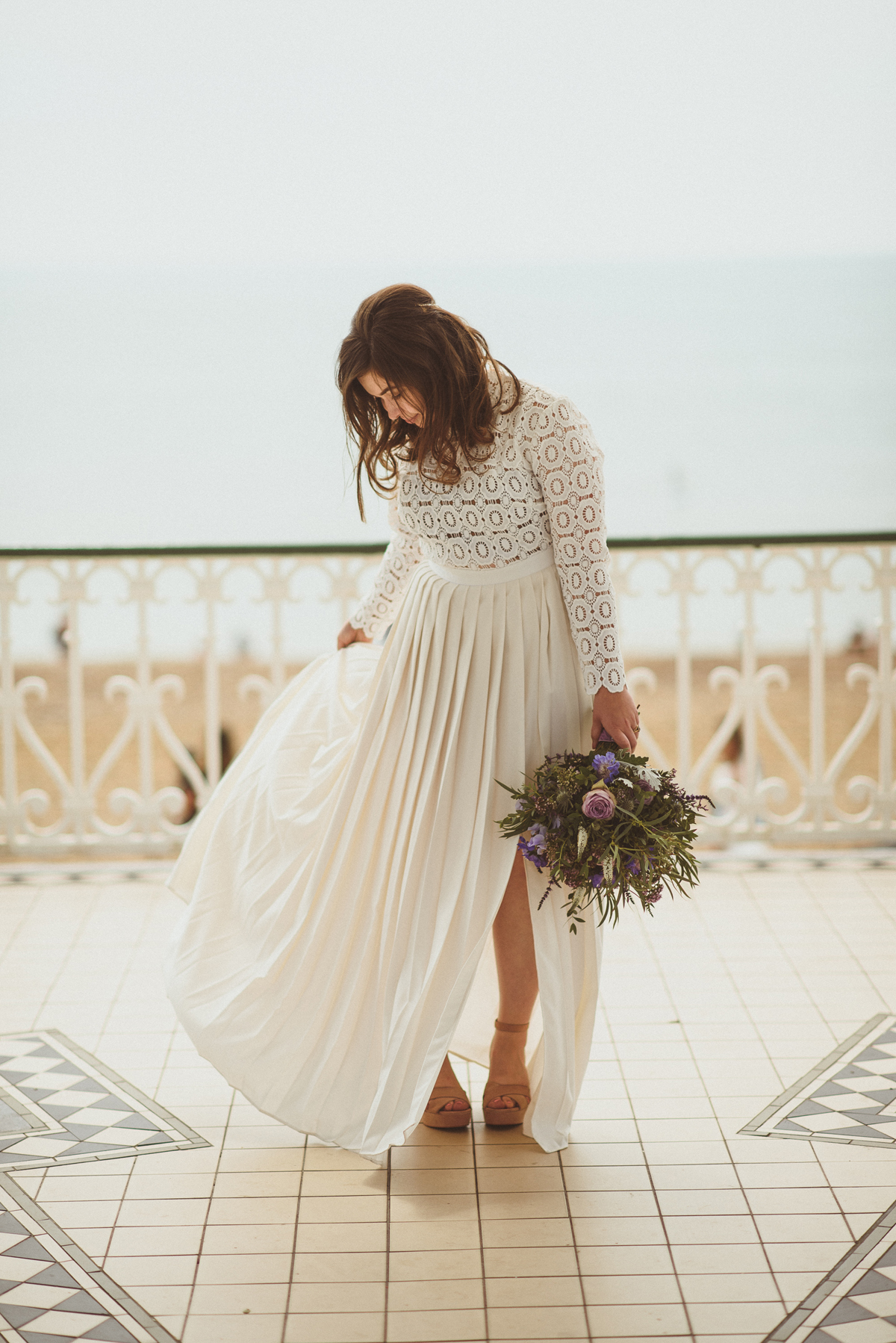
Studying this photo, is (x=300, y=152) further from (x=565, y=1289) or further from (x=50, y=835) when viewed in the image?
(x=565, y=1289)

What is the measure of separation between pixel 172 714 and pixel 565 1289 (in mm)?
18081

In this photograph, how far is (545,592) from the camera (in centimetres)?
244

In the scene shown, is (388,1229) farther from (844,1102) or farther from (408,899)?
(844,1102)

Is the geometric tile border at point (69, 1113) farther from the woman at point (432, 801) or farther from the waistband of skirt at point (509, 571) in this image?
the waistband of skirt at point (509, 571)

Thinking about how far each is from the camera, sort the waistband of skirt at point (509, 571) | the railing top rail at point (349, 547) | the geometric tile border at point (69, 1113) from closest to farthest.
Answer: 1. the waistband of skirt at point (509, 571)
2. the geometric tile border at point (69, 1113)
3. the railing top rail at point (349, 547)

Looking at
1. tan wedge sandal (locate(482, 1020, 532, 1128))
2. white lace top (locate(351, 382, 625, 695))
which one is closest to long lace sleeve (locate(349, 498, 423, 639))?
white lace top (locate(351, 382, 625, 695))

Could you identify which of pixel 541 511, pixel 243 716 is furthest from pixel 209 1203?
pixel 243 716

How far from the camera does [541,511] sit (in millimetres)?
2373

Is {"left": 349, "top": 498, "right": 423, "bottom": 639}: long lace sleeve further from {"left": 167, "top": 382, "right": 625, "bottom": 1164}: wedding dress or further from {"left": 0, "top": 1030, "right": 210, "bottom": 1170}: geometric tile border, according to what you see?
{"left": 0, "top": 1030, "right": 210, "bottom": 1170}: geometric tile border

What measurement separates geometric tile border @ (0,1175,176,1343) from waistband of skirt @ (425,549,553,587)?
1.31 metres

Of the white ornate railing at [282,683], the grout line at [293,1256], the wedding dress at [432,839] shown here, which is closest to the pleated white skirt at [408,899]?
the wedding dress at [432,839]

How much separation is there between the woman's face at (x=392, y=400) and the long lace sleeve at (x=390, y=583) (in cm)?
34

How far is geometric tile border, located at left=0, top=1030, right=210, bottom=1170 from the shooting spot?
254 centimetres

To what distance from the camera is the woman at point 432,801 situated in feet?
7.59
